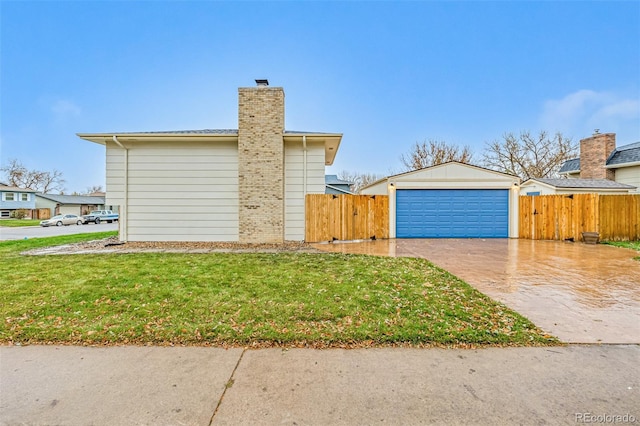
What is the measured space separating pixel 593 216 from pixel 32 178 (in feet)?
229

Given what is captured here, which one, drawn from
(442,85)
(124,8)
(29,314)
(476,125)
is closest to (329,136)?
(29,314)

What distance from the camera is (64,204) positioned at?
4266 centimetres

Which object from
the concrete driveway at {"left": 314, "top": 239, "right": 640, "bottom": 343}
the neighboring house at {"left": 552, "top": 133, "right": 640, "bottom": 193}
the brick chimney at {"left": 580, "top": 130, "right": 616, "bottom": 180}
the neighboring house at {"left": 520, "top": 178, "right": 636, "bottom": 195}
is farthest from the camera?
the brick chimney at {"left": 580, "top": 130, "right": 616, "bottom": 180}

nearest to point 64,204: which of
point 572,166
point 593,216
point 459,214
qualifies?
point 459,214

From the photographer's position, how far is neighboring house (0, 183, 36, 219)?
37125 mm

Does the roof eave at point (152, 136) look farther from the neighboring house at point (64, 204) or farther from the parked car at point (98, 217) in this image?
the neighboring house at point (64, 204)

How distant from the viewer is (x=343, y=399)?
213 centimetres

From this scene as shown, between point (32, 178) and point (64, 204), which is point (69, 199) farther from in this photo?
point (32, 178)

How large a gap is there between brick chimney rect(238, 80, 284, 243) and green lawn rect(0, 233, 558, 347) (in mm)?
4007

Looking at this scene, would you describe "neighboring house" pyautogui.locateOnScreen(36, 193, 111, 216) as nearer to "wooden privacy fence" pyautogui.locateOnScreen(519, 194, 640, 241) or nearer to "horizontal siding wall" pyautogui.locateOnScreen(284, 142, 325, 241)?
"horizontal siding wall" pyautogui.locateOnScreen(284, 142, 325, 241)

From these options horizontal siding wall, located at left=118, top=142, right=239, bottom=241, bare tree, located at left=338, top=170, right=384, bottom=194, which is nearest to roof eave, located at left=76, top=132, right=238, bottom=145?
horizontal siding wall, located at left=118, top=142, right=239, bottom=241

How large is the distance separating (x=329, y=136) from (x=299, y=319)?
738 centimetres

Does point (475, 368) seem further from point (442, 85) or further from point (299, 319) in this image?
point (442, 85)

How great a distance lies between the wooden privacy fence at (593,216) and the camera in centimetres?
1095
